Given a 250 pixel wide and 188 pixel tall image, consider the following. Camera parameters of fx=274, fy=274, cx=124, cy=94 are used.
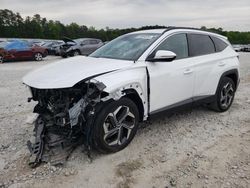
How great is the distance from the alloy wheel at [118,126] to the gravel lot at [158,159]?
0.19 metres

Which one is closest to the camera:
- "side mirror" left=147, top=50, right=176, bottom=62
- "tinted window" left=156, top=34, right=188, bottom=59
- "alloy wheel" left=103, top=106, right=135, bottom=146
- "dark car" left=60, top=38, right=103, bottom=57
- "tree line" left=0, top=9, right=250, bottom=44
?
"alloy wheel" left=103, top=106, right=135, bottom=146

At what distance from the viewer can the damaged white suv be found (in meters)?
3.55

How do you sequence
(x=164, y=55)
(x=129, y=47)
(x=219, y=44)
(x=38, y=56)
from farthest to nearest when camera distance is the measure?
1. (x=38, y=56)
2. (x=219, y=44)
3. (x=129, y=47)
4. (x=164, y=55)

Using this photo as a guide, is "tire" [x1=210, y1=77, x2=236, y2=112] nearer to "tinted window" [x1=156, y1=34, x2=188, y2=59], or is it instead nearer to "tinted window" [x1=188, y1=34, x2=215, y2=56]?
"tinted window" [x1=188, y1=34, x2=215, y2=56]

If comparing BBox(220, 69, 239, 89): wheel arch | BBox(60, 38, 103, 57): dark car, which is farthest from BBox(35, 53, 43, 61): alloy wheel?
BBox(220, 69, 239, 89): wheel arch

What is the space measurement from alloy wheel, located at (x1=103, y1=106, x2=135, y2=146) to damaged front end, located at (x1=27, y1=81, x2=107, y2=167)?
28cm

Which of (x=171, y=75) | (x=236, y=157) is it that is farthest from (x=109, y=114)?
(x=236, y=157)

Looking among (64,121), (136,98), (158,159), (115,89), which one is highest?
(115,89)

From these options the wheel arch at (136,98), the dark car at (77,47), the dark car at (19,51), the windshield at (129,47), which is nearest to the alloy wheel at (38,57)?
the dark car at (19,51)

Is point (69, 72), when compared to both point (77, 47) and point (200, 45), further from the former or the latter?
point (77, 47)

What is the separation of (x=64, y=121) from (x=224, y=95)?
11.7ft

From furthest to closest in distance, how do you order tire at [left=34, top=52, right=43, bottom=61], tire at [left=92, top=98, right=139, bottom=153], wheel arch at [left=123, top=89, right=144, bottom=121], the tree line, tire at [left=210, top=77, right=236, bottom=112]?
the tree line → tire at [left=34, top=52, right=43, bottom=61] → tire at [left=210, top=77, right=236, bottom=112] → wheel arch at [left=123, top=89, right=144, bottom=121] → tire at [left=92, top=98, right=139, bottom=153]

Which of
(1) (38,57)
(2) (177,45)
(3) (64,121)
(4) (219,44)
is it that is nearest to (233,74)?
(4) (219,44)

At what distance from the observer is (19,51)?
18375mm
